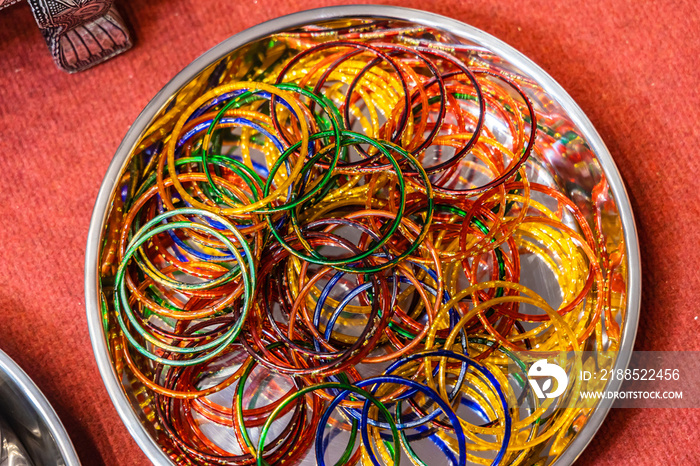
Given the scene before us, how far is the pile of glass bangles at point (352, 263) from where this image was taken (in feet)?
3.10

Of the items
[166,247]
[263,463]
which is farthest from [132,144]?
[263,463]

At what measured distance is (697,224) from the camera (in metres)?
1.15

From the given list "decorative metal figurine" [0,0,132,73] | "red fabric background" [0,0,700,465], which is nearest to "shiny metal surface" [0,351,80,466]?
"red fabric background" [0,0,700,465]

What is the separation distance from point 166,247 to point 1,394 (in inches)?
16.0

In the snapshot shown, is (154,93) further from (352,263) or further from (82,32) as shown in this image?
(352,263)

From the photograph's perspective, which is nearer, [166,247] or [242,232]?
[242,232]

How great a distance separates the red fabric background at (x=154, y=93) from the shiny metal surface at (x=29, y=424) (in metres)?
0.08

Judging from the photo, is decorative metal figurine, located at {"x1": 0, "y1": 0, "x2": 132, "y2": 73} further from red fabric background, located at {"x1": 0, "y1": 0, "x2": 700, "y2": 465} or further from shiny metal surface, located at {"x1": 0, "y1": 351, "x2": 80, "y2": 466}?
shiny metal surface, located at {"x1": 0, "y1": 351, "x2": 80, "y2": 466}

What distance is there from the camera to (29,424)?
103 centimetres

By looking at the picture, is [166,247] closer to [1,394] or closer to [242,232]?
[242,232]

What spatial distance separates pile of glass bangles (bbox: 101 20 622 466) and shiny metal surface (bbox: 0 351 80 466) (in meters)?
0.16

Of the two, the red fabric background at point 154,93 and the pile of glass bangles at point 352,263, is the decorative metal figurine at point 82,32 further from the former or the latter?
the pile of glass bangles at point 352,263

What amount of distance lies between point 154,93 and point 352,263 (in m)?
0.63

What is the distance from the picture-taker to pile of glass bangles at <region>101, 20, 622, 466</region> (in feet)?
3.10
